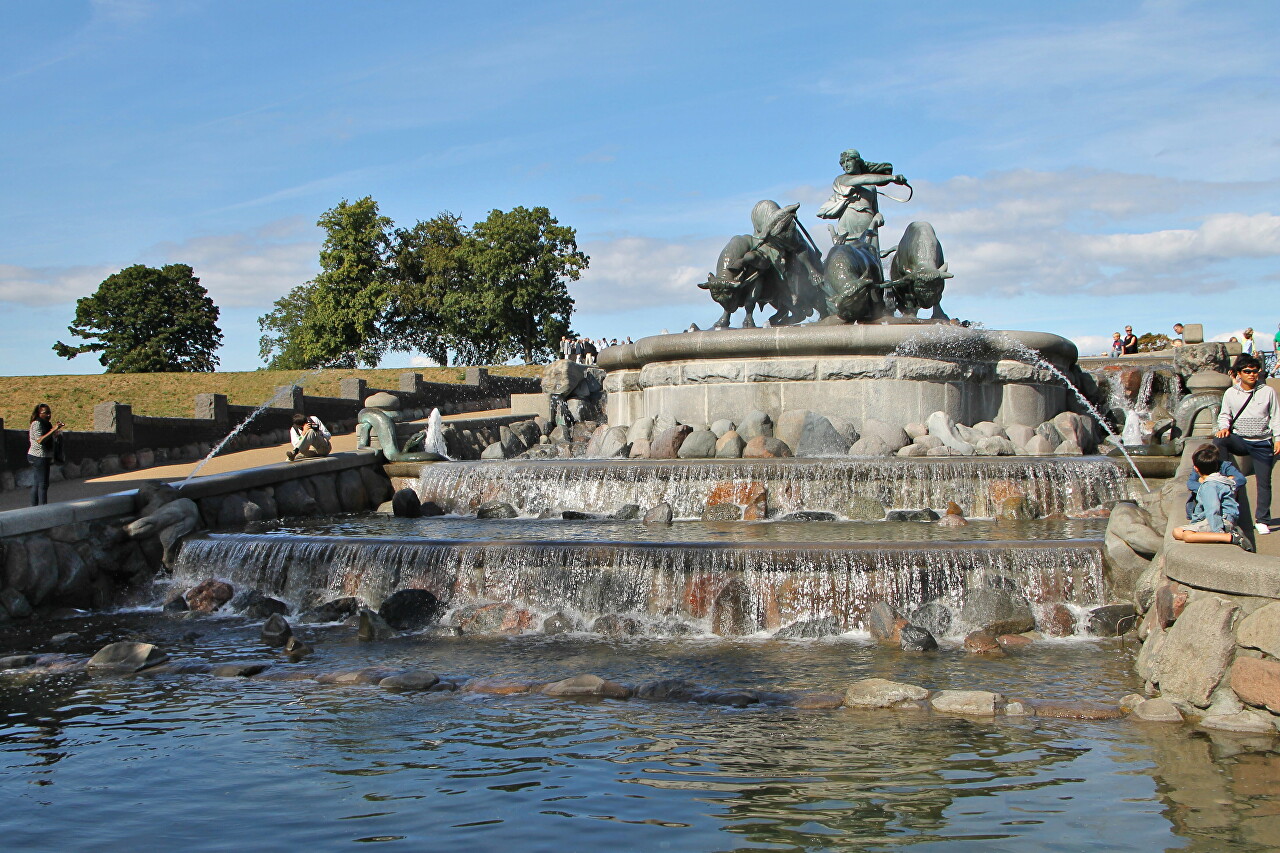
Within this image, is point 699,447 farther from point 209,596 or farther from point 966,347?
point 209,596

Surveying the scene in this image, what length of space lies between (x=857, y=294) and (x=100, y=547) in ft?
41.2

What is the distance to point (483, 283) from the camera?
185 feet

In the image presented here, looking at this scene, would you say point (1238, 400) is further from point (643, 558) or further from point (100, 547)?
point (100, 547)

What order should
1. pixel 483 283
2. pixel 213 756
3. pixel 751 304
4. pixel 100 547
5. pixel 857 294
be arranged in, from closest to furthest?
pixel 213 756, pixel 100 547, pixel 857 294, pixel 751 304, pixel 483 283

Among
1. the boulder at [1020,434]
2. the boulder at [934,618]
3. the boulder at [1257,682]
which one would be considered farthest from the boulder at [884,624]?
the boulder at [1020,434]

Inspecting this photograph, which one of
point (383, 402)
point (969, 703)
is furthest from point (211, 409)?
point (969, 703)

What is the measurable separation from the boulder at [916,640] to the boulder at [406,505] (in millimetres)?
9046

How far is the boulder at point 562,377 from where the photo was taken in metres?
25.6

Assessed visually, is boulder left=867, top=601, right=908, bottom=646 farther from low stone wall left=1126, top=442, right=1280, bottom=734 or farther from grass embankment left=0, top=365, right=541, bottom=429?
grass embankment left=0, top=365, right=541, bottom=429

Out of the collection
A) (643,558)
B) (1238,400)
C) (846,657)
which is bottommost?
(846,657)

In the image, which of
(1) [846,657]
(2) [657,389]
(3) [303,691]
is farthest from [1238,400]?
(2) [657,389]

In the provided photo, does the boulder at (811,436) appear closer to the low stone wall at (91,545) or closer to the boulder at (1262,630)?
the low stone wall at (91,545)

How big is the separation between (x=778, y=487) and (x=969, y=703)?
778 centimetres

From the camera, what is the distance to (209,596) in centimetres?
1054
